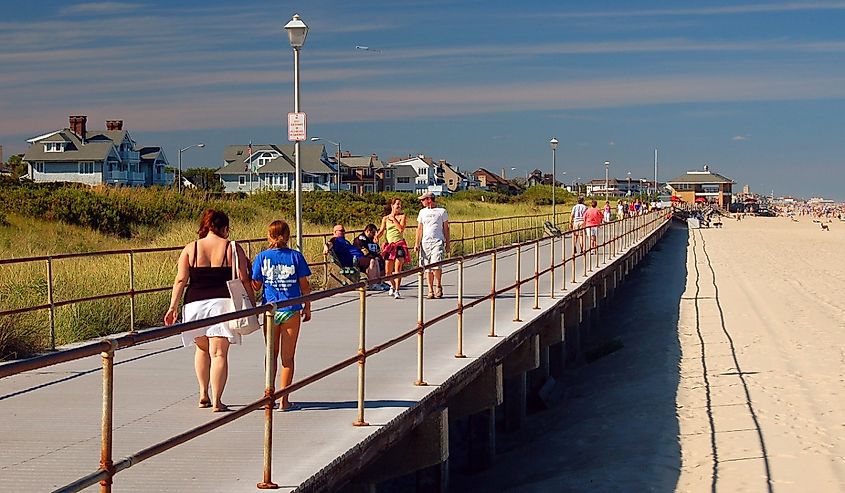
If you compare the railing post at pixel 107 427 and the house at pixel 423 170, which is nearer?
the railing post at pixel 107 427

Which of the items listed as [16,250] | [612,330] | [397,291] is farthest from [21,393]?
[612,330]

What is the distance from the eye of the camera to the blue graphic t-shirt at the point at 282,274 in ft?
24.7

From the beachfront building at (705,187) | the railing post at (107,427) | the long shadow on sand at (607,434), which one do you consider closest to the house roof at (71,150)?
the long shadow on sand at (607,434)

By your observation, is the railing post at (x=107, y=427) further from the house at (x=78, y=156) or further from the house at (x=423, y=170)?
the house at (x=423, y=170)

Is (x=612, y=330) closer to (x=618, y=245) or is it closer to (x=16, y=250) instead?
(x=618, y=245)

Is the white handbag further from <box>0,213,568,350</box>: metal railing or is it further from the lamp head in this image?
the lamp head

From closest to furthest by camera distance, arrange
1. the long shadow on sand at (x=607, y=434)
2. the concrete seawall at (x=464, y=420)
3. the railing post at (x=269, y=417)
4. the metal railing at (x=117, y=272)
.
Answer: the railing post at (x=269, y=417) → the concrete seawall at (x=464, y=420) → the metal railing at (x=117, y=272) → the long shadow on sand at (x=607, y=434)

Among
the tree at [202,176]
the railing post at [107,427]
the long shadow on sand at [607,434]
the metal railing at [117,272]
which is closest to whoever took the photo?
the railing post at [107,427]

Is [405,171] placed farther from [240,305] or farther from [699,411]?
[240,305]

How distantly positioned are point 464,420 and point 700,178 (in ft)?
590

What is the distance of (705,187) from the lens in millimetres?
186500

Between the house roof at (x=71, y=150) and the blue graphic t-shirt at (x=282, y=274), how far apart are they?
255ft

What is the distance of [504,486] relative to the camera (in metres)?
11.0

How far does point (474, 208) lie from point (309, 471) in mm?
57460
